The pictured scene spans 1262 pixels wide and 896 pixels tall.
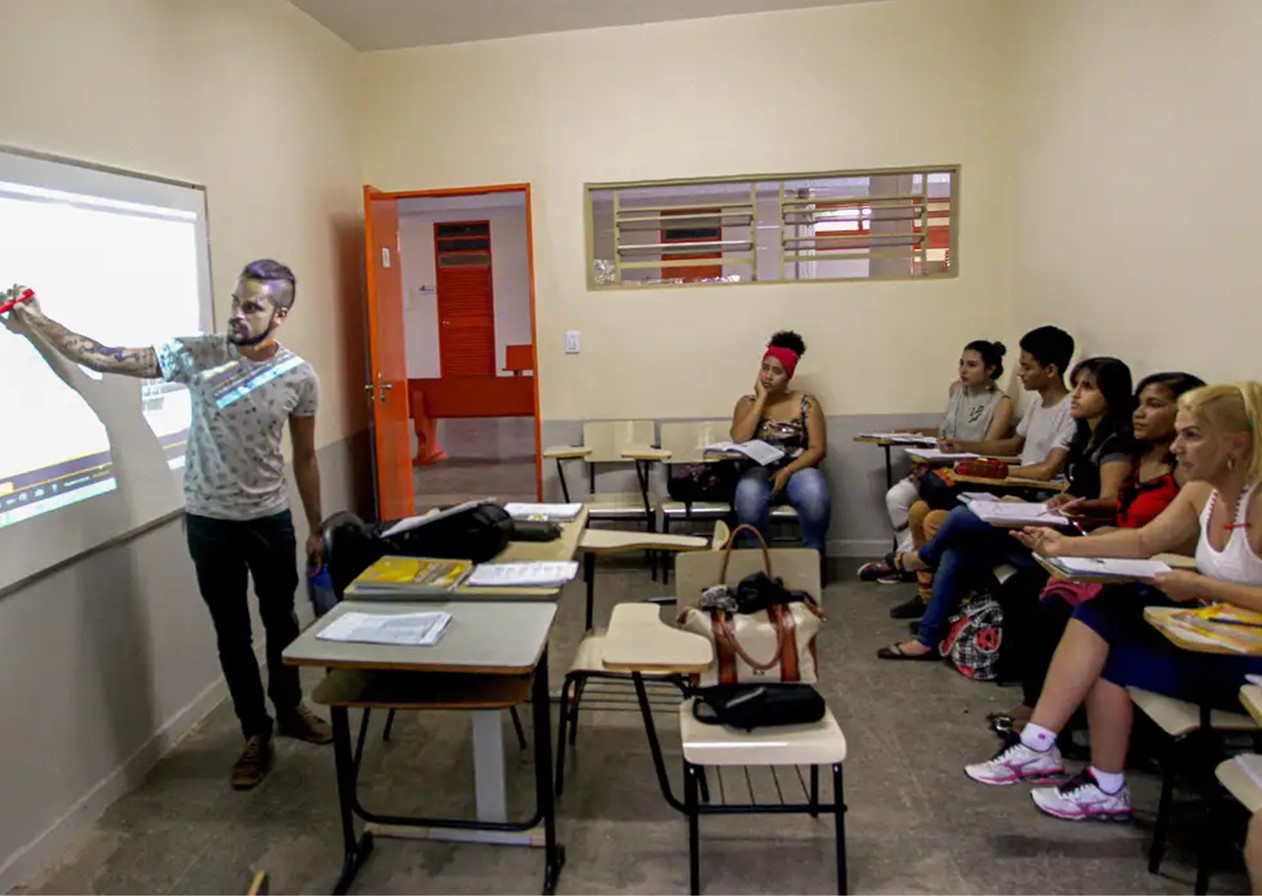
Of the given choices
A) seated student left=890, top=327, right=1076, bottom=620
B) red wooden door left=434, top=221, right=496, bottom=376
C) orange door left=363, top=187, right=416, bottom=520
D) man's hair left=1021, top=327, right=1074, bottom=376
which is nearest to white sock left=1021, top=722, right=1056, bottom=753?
seated student left=890, top=327, right=1076, bottom=620

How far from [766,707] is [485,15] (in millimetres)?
3898

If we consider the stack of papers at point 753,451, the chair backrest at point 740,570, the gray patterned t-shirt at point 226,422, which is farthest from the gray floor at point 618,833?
the stack of papers at point 753,451

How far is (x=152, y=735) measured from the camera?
278cm

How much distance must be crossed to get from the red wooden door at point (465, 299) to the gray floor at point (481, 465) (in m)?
0.75

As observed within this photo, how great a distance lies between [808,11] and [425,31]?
81.5 inches

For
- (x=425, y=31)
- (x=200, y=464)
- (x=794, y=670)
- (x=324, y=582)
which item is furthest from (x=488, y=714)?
(x=425, y=31)

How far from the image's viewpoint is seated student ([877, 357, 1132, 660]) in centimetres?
291

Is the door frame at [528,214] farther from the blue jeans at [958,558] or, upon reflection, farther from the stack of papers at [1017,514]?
the stack of papers at [1017,514]

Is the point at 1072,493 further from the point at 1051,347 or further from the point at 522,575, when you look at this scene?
the point at 522,575

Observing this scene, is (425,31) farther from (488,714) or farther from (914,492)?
(488,714)

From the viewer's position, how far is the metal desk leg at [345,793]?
6.86ft

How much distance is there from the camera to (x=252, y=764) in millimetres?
2623

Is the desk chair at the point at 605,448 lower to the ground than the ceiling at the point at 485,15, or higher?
lower

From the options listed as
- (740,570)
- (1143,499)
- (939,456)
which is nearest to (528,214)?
(939,456)
